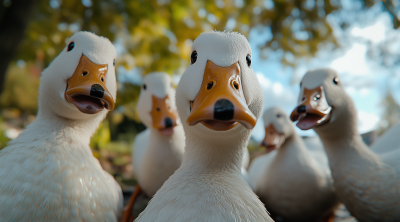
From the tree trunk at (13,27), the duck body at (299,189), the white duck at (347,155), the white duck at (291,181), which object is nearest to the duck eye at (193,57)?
Result: the white duck at (347,155)

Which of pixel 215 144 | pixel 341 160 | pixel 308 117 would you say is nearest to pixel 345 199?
pixel 341 160

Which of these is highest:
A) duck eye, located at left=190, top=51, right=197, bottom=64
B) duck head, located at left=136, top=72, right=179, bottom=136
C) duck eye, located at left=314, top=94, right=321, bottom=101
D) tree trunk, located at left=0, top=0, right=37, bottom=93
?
tree trunk, located at left=0, top=0, right=37, bottom=93

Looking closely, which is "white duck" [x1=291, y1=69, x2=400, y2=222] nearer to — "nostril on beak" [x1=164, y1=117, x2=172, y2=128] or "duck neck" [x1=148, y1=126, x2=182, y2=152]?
"nostril on beak" [x1=164, y1=117, x2=172, y2=128]

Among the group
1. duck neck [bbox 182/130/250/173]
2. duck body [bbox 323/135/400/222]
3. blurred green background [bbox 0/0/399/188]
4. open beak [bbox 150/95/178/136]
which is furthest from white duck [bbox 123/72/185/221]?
blurred green background [bbox 0/0/399/188]

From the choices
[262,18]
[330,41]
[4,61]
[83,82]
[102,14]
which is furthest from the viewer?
[330,41]

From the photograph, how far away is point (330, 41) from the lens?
626cm

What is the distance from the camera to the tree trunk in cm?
358

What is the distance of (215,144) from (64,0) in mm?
4782

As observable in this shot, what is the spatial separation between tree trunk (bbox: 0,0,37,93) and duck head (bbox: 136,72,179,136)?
2.85 m

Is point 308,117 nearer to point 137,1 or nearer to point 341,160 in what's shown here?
point 341,160

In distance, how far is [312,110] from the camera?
1431 mm

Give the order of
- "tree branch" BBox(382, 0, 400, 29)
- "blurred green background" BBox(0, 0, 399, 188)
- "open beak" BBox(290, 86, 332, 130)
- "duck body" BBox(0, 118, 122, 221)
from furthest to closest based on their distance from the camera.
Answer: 1. "blurred green background" BBox(0, 0, 399, 188)
2. "tree branch" BBox(382, 0, 400, 29)
3. "open beak" BBox(290, 86, 332, 130)
4. "duck body" BBox(0, 118, 122, 221)

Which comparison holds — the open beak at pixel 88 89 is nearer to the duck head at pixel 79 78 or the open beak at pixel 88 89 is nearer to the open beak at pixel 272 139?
the duck head at pixel 79 78

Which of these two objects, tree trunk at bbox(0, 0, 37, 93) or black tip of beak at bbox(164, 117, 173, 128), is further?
tree trunk at bbox(0, 0, 37, 93)
